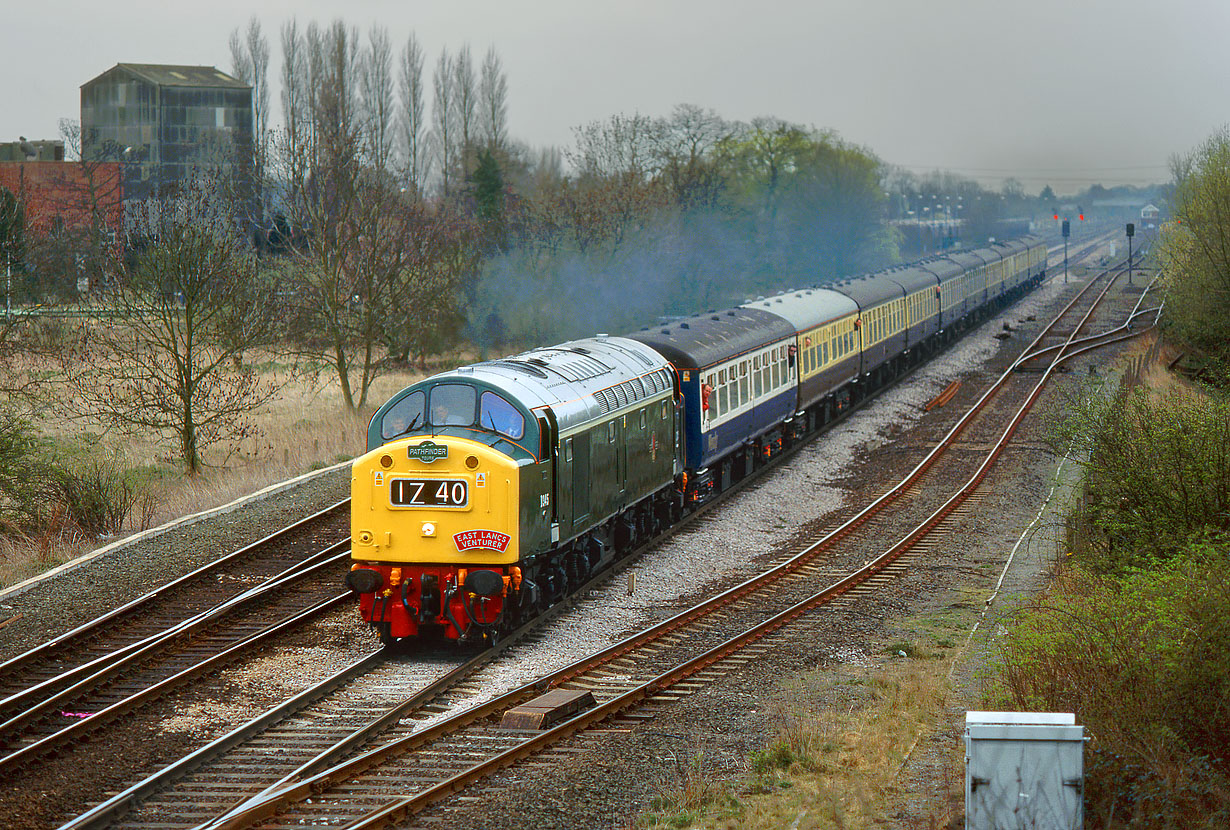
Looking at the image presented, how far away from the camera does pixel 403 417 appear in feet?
48.3

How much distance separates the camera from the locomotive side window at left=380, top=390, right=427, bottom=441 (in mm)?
14672

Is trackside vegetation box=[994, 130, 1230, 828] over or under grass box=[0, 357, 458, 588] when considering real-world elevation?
over

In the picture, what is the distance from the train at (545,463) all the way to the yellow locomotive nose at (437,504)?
16 millimetres

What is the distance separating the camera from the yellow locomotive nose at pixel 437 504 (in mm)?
14086

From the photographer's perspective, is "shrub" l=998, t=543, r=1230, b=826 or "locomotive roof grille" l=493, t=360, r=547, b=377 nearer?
"shrub" l=998, t=543, r=1230, b=826

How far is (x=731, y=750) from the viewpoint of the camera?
11.3 metres

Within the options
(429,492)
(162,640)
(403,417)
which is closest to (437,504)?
(429,492)

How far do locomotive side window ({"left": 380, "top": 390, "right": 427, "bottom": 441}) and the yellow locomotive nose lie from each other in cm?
38

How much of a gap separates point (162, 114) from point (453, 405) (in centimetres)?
6762

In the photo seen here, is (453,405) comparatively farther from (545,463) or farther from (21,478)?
(21,478)

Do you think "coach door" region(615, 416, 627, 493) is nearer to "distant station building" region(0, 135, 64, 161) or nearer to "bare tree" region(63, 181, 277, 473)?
"bare tree" region(63, 181, 277, 473)

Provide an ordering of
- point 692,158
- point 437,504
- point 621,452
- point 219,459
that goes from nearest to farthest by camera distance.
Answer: point 437,504 → point 621,452 → point 219,459 → point 692,158

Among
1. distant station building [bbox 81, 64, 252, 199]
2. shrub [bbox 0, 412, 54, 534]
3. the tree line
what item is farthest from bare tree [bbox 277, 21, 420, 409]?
distant station building [bbox 81, 64, 252, 199]

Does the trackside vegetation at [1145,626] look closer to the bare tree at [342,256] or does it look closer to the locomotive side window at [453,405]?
the locomotive side window at [453,405]
